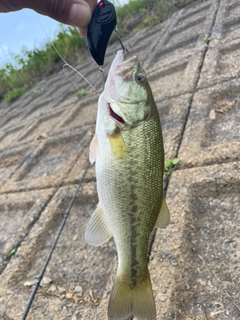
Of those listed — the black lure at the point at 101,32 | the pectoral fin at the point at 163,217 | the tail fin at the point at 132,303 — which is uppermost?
the black lure at the point at 101,32

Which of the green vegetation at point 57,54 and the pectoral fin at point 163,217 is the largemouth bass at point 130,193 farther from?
the green vegetation at point 57,54

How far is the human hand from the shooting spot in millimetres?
1583

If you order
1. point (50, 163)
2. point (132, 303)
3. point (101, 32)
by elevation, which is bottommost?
point (50, 163)

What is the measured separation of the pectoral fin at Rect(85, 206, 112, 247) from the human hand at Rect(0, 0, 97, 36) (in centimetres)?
98

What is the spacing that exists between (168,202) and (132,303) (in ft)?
2.83

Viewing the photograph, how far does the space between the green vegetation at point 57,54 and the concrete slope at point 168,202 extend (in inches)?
148

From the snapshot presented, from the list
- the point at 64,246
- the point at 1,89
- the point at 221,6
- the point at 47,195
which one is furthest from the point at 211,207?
the point at 1,89

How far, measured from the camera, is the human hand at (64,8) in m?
1.58

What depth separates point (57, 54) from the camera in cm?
812

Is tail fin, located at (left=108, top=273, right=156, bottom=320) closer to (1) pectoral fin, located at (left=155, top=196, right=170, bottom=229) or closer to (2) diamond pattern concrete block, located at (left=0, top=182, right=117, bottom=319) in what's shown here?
(1) pectoral fin, located at (left=155, top=196, right=170, bottom=229)

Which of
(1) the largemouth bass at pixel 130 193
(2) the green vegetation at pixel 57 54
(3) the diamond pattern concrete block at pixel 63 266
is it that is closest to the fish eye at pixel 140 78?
(1) the largemouth bass at pixel 130 193

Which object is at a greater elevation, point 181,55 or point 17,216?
point 17,216

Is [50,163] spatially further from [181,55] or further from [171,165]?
[181,55]

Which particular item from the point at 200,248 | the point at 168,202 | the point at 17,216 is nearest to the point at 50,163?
the point at 17,216
